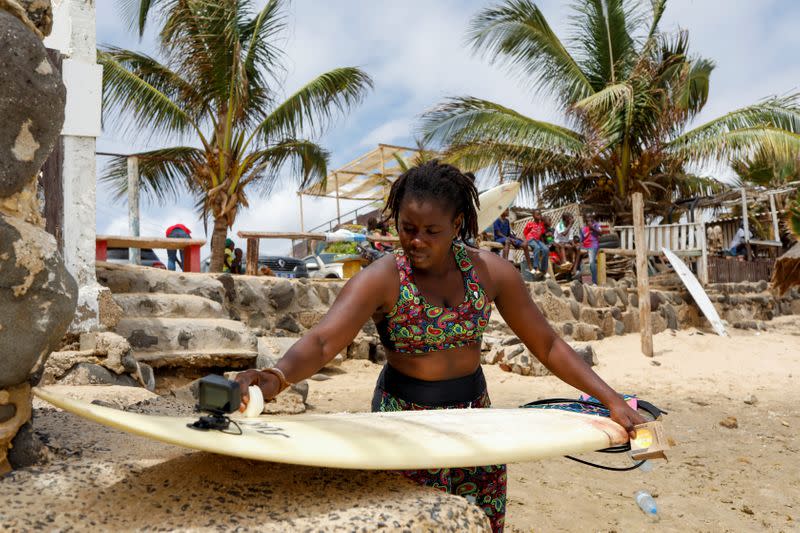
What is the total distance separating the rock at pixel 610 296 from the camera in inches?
405

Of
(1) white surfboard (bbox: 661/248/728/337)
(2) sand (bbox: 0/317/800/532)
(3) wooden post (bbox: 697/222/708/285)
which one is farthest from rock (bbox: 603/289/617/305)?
(3) wooden post (bbox: 697/222/708/285)

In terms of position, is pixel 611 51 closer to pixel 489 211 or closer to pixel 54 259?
pixel 489 211

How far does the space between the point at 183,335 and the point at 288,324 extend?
200 cm

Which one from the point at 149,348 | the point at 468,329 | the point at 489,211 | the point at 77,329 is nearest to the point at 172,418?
the point at 468,329

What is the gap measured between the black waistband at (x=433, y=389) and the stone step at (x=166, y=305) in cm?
326

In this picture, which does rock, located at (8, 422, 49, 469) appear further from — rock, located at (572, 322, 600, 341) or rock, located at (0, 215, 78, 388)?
rock, located at (572, 322, 600, 341)

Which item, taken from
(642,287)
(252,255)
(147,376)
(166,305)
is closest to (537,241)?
(642,287)

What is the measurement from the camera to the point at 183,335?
170 inches

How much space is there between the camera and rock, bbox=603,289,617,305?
1030 cm

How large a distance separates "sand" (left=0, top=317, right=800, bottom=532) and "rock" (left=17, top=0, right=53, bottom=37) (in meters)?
0.92

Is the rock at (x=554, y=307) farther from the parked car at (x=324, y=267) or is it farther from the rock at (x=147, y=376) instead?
the rock at (x=147, y=376)

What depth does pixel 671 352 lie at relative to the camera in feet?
29.2

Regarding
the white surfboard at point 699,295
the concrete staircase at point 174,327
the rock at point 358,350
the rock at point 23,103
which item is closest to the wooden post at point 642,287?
the white surfboard at point 699,295

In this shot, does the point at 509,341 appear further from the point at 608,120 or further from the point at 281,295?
the point at 608,120
